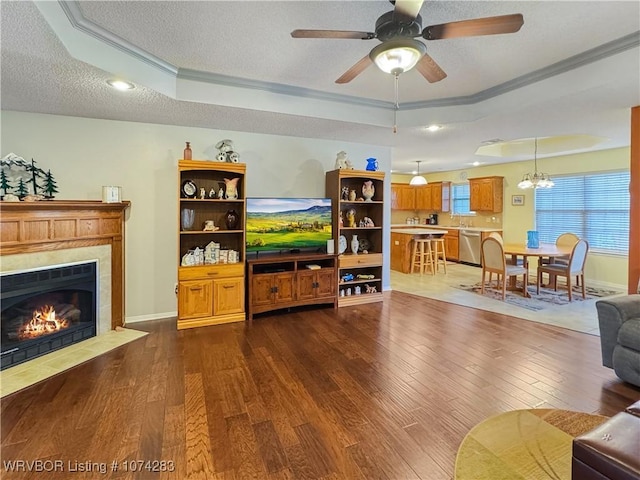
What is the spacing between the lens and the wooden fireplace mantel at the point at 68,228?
292 centimetres

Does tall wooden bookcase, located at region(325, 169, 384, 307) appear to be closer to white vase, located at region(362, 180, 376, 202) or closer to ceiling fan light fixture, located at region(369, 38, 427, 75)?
white vase, located at region(362, 180, 376, 202)

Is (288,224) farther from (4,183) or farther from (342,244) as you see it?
(4,183)

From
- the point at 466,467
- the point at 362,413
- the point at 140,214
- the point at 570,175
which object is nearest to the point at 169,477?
the point at 362,413

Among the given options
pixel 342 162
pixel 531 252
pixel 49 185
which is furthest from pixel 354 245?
pixel 49 185

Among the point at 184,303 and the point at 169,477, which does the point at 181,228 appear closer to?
the point at 184,303

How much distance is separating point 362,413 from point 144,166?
3713 millimetres

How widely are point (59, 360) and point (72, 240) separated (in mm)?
1183

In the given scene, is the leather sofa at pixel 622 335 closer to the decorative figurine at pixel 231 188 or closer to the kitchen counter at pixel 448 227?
the decorative figurine at pixel 231 188

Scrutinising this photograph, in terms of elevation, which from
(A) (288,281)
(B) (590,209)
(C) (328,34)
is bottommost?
(A) (288,281)

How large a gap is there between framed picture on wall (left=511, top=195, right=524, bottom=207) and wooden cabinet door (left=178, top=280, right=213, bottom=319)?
23.6 feet

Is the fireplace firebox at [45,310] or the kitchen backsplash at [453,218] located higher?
the kitchen backsplash at [453,218]

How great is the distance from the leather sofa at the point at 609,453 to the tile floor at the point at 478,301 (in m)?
3.41

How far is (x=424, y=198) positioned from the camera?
10117 mm

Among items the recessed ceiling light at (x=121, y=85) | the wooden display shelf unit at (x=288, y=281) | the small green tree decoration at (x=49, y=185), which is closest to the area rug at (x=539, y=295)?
the wooden display shelf unit at (x=288, y=281)
